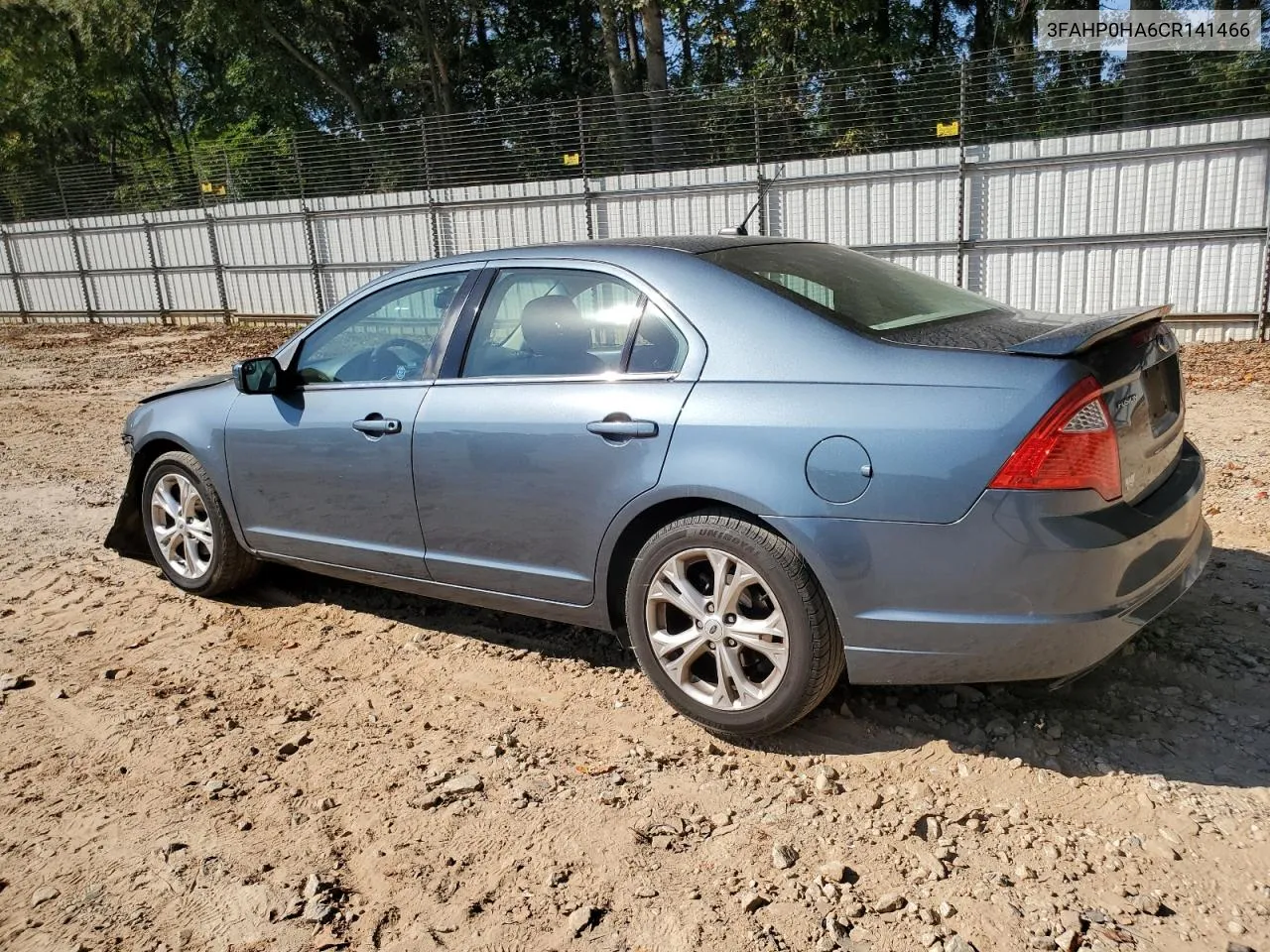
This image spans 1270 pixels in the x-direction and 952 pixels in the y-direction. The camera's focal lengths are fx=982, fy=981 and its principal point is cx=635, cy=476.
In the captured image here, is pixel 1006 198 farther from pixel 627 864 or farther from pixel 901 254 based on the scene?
pixel 627 864

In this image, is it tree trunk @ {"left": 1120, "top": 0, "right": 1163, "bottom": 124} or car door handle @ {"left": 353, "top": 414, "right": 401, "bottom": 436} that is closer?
car door handle @ {"left": 353, "top": 414, "right": 401, "bottom": 436}

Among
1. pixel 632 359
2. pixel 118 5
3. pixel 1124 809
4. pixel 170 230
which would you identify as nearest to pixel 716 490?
pixel 632 359

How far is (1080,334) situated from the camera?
2.69 metres

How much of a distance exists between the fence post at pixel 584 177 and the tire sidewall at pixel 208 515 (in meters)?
11.2

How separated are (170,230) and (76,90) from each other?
17.1 m

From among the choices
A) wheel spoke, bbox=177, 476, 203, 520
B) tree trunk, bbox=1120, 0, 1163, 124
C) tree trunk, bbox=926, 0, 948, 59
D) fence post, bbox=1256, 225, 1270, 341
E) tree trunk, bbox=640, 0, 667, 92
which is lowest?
fence post, bbox=1256, 225, 1270, 341

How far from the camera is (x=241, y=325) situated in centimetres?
1983

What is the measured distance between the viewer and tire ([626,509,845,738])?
2.85 metres

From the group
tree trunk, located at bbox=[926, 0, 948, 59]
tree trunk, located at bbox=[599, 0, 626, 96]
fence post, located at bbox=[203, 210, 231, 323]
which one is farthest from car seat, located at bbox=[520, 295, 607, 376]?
tree trunk, located at bbox=[926, 0, 948, 59]

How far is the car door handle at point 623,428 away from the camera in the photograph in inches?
121

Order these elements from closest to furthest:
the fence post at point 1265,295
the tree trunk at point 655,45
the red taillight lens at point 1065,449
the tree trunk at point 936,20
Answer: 1. the red taillight lens at point 1065,449
2. the fence post at point 1265,295
3. the tree trunk at point 655,45
4. the tree trunk at point 936,20

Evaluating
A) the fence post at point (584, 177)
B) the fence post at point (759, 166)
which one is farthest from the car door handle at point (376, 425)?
the fence post at point (584, 177)

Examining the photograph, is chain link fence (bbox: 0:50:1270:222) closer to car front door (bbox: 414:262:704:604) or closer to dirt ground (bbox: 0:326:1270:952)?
dirt ground (bbox: 0:326:1270:952)

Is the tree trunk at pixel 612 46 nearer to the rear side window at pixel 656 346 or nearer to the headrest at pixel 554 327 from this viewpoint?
the headrest at pixel 554 327
